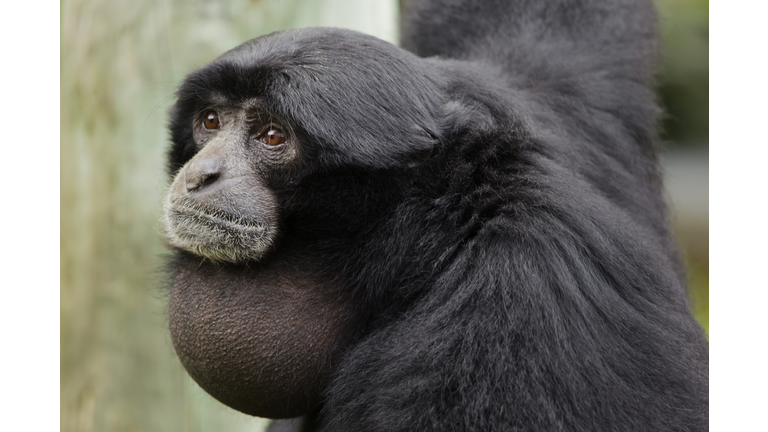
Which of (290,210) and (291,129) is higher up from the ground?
(291,129)

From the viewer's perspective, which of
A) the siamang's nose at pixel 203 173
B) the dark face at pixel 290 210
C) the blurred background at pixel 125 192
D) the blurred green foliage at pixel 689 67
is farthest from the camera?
the blurred green foliage at pixel 689 67

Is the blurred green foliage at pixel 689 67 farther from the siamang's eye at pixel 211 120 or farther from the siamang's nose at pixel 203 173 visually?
→ the siamang's nose at pixel 203 173

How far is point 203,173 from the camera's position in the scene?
2.71m

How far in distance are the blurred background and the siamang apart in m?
0.87

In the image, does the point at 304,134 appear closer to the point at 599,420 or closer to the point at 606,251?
the point at 606,251

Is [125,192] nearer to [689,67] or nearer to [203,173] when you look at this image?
[203,173]

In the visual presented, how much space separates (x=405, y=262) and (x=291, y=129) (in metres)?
0.72

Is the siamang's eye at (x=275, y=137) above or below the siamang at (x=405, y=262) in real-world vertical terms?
above

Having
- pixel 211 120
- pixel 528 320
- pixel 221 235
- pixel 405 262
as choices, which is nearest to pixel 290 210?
pixel 221 235

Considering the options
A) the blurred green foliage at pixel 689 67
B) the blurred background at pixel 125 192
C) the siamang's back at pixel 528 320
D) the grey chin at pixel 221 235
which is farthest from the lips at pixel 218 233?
the blurred green foliage at pixel 689 67

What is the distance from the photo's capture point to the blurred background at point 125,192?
3.60 meters

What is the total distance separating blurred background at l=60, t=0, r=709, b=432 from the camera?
11.8 feet

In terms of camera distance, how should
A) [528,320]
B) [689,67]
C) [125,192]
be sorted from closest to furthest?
[528,320]
[125,192]
[689,67]

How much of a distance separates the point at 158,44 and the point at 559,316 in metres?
2.81
